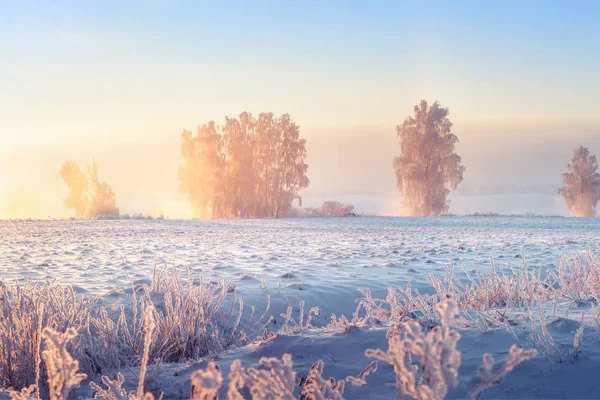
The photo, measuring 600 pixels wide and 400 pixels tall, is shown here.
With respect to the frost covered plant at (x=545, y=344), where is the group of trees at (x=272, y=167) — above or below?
above

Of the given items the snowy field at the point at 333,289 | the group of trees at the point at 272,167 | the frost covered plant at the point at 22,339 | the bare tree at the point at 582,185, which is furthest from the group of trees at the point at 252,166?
the frost covered plant at the point at 22,339

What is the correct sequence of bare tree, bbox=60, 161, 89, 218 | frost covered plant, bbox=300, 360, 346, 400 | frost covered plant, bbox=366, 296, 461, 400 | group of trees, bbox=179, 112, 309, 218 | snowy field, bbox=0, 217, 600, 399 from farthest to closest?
bare tree, bbox=60, 161, 89, 218 → group of trees, bbox=179, 112, 309, 218 → snowy field, bbox=0, 217, 600, 399 → frost covered plant, bbox=300, 360, 346, 400 → frost covered plant, bbox=366, 296, 461, 400

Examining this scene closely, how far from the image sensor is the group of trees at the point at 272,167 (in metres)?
46.6

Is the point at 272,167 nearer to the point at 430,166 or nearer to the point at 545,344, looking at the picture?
the point at 430,166

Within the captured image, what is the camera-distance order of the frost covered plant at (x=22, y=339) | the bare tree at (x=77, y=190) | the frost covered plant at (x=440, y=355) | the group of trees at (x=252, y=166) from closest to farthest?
the frost covered plant at (x=440, y=355)
the frost covered plant at (x=22, y=339)
the group of trees at (x=252, y=166)
the bare tree at (x=77, y=190)

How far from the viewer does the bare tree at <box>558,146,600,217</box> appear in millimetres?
49625

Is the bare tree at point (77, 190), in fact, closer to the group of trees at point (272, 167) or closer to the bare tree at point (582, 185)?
the group of trees at point (272, 167)

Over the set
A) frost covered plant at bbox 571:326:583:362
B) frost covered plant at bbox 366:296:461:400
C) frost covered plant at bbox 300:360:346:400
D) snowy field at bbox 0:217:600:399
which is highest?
frost covered plant at bbox 366:296:461:400

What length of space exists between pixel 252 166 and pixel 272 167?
1914mm

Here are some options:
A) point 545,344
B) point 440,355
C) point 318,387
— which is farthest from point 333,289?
point 440,355

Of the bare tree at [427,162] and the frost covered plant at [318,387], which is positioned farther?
the bare tree at [427,162]

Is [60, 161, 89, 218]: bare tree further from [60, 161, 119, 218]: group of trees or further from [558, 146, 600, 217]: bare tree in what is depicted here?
[558, 146, 600, 217]: bare tree

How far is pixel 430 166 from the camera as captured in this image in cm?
4738

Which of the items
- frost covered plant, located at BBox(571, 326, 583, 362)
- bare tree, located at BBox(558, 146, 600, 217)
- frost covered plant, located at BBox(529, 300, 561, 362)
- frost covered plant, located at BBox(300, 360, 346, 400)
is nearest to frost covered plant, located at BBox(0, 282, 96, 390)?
frost covered plant, located at BBox(300, 360, 346, 400)
